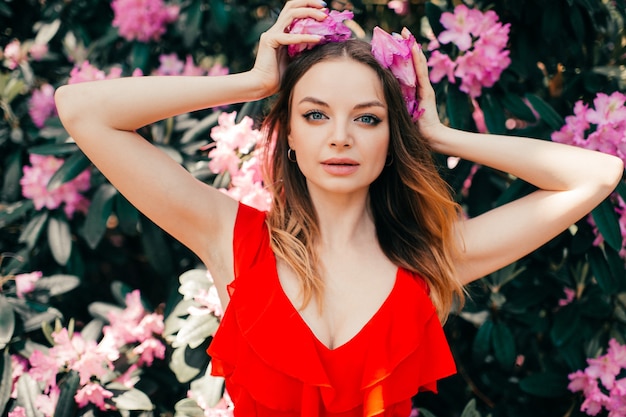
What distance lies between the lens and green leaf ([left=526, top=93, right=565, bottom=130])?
2.04 m

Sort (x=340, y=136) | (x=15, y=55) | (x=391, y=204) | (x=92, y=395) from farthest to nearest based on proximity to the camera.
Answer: (x=15, y=55) < (x=92, y=395) < (x=391, y=204) < (x=340, y=136)

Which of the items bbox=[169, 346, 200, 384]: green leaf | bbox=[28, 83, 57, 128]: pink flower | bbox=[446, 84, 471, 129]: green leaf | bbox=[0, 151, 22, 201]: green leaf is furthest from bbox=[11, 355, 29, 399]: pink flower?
bbox=[446, 84, 471, 129]: green leaf

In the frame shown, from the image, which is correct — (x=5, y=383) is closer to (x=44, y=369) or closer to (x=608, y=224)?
(x=44, y=369)

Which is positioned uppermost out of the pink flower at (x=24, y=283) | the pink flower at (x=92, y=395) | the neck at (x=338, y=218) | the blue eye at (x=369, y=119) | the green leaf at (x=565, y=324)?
the blue eye at (x=369, y=119)

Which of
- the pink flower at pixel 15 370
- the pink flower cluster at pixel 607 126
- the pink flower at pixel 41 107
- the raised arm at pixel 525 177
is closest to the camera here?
the raised arm at pixel 525 177

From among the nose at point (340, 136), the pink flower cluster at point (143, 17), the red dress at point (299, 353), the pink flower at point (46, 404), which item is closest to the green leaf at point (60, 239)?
the pink flower at point (46, 404)

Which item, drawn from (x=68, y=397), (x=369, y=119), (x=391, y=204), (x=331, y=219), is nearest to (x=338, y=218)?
(x=331, y=219)

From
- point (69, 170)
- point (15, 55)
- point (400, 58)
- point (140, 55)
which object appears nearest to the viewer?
point (400, 58)

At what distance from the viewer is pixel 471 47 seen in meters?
2.03

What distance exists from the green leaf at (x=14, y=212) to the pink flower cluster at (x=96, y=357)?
0.47 meters

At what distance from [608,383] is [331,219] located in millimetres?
1005

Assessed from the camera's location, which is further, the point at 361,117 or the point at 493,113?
the point at 493,113

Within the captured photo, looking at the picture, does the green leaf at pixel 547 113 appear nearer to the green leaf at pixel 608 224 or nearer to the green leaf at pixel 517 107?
the green leaf at pixel 517 107

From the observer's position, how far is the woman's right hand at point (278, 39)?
1533mm
